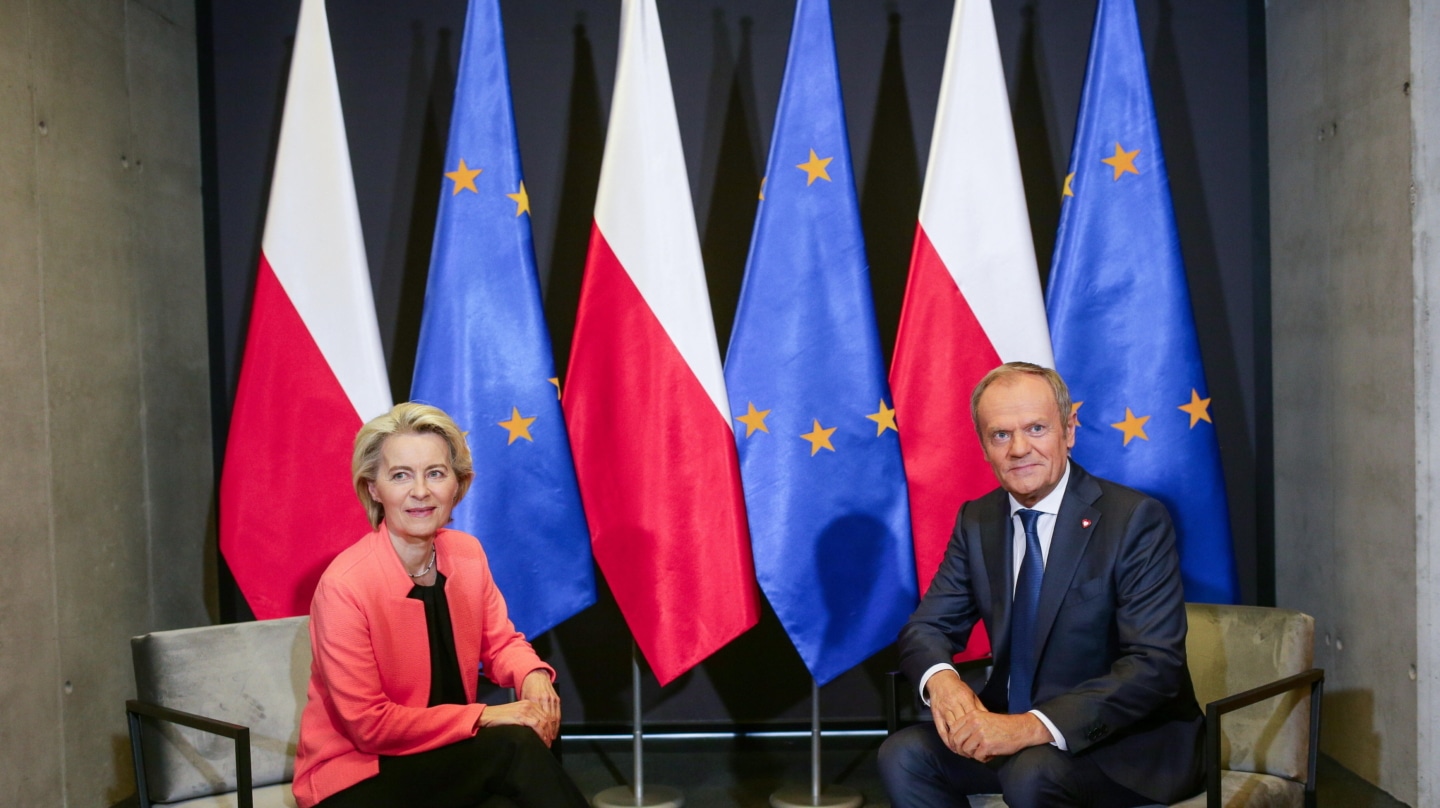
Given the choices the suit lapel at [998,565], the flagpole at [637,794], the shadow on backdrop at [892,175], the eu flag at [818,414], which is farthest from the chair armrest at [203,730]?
the shadow on backdrop at [892,175]

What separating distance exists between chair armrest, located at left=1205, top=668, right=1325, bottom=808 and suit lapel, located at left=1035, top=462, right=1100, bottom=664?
0.35 metres

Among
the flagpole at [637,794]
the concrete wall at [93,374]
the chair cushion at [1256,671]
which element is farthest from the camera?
the flagpole at [637,794]

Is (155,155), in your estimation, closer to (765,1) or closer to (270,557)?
(270,557)

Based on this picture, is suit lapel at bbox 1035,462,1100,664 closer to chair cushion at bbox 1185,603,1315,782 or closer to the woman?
chair cushion at bbox 1185,603,1315,782

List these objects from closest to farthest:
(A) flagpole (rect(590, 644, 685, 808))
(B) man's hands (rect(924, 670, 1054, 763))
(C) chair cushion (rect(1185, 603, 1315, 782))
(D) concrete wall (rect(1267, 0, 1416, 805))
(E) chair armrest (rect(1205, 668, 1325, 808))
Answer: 1. (E) chair armrest (rect(1205, 668, 1325, 808))
2. (B) man's hands (rect(924, 670, 1054, 763))
3. (C) chair cushion (rect(1185, 603, 1315, 782))
4. (D) concrete wall (rect(1267, 0, 1416, 805))
5. (A) flagpole (rect(590, 644, 685, 808))

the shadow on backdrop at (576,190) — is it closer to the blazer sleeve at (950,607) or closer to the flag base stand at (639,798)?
the flag base stand at (639,798)

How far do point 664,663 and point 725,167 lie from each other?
1.90 m

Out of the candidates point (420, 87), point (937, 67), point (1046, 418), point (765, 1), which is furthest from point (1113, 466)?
point (420, 87)

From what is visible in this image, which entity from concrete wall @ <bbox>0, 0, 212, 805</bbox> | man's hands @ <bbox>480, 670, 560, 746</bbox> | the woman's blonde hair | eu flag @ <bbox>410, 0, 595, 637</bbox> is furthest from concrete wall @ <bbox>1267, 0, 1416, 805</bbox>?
concrete wall @ <bbox>0, 0, 212, 805</bbox>

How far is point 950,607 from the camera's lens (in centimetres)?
279

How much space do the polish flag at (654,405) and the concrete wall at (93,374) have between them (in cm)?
151

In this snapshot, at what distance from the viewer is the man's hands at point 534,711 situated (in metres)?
2.47

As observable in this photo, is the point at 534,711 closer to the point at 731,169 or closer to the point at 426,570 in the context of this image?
the point at 426,570

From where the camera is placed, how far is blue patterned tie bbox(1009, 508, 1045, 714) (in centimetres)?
257
